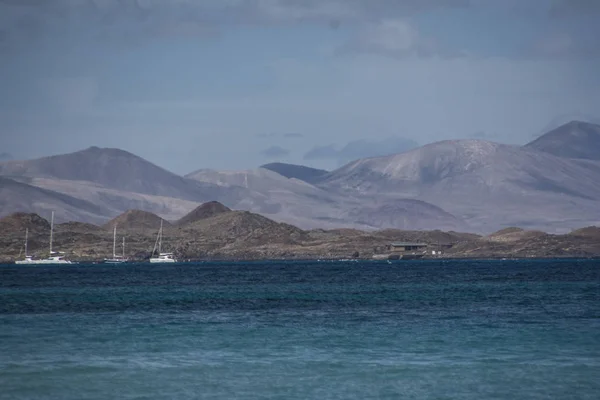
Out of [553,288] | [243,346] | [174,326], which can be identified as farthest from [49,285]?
[243,346]

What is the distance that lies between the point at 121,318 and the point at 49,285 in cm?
5156

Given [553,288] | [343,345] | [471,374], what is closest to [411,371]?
[471,374]

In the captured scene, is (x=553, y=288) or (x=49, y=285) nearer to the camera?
(x=553, y=288)

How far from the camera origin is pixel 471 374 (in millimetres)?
40156

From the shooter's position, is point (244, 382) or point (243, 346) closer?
point (244, 382)

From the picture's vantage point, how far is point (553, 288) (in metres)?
97.1

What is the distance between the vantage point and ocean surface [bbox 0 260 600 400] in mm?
37844

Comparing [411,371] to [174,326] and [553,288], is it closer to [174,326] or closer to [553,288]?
[174,326]

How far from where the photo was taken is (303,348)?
4750 cm

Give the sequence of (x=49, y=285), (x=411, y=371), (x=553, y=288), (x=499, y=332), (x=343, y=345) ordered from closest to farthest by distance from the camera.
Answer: (x=411, y=371), (x=343, y=345), (x=499, y=332), (x=553, y=288), (x=49, y=285)

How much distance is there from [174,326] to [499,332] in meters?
16.8

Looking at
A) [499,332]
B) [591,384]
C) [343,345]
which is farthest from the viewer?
[499,332]

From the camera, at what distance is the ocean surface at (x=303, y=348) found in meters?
37.8

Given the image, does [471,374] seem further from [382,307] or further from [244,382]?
[382,307]
